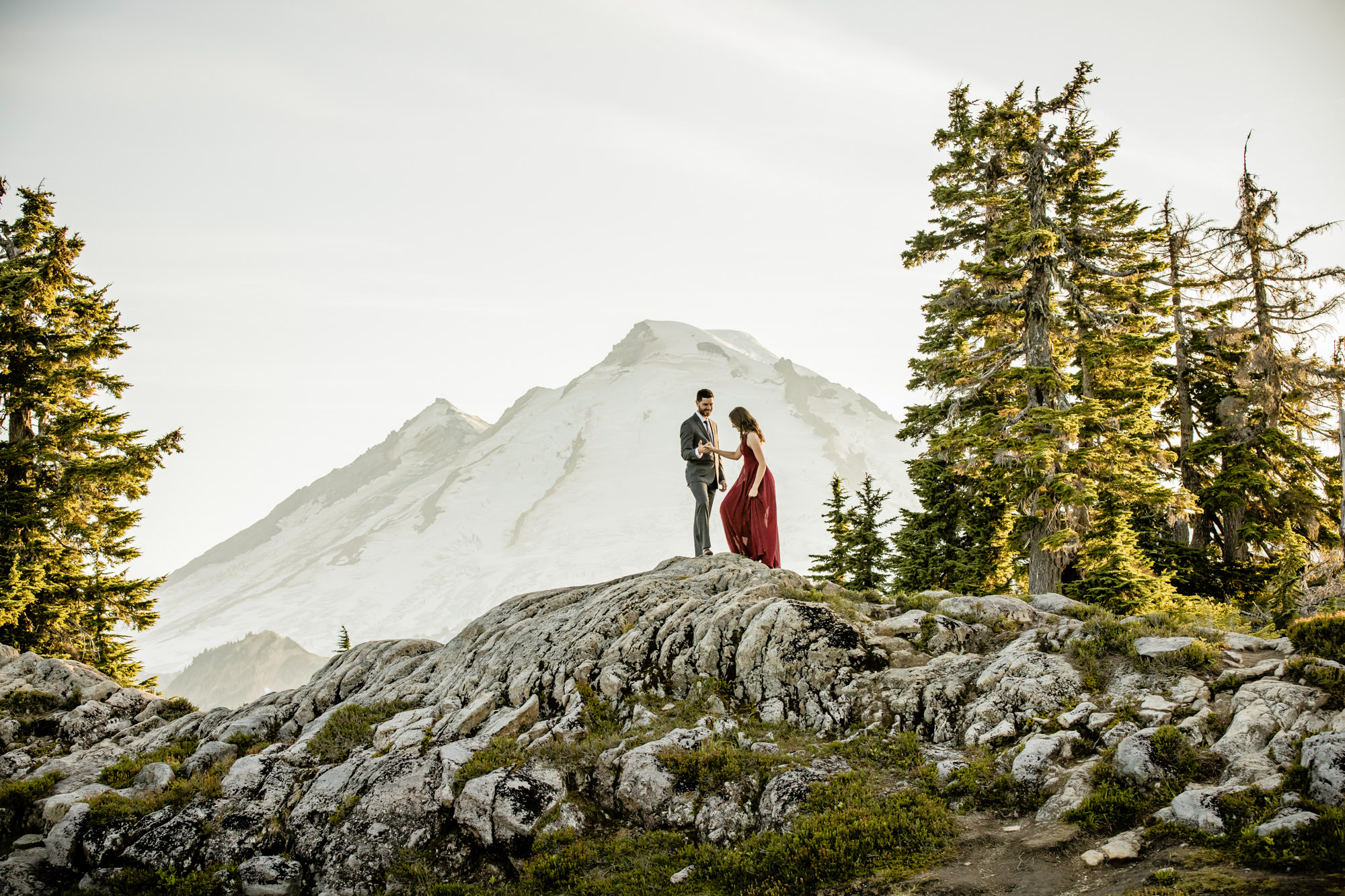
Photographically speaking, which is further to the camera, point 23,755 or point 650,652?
point 23,755

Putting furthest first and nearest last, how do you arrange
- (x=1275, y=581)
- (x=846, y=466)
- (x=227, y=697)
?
(x=846, y=466)
(x=227, y=697)
(x=1275, y=581)

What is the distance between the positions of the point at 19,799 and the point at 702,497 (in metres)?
11.2

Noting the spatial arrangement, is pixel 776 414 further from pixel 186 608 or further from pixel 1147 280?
pixel 1147 280

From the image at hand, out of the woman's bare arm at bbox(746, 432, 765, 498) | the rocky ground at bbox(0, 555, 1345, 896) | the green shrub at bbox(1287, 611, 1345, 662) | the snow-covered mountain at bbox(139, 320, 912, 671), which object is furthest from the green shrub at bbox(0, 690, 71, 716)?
the snow-covered mountain at bbox(139, 320, 912, 671)

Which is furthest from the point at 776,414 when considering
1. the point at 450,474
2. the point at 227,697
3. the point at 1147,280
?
the point at 1147,280

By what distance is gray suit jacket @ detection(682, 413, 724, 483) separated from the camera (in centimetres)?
1194

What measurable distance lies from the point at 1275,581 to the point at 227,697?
308 ft

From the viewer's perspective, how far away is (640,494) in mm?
111125

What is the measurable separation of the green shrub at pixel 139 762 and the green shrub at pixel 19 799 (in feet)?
2.20

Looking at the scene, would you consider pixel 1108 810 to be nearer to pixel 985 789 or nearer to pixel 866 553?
pixel 985 789

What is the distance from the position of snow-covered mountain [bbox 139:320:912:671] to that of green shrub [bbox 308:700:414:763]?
161ft

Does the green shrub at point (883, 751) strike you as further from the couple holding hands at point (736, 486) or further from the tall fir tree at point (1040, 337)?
the tall fir tree at point (1040, 337)

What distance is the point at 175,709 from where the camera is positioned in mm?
14414

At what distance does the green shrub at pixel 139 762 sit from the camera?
1069 cm
